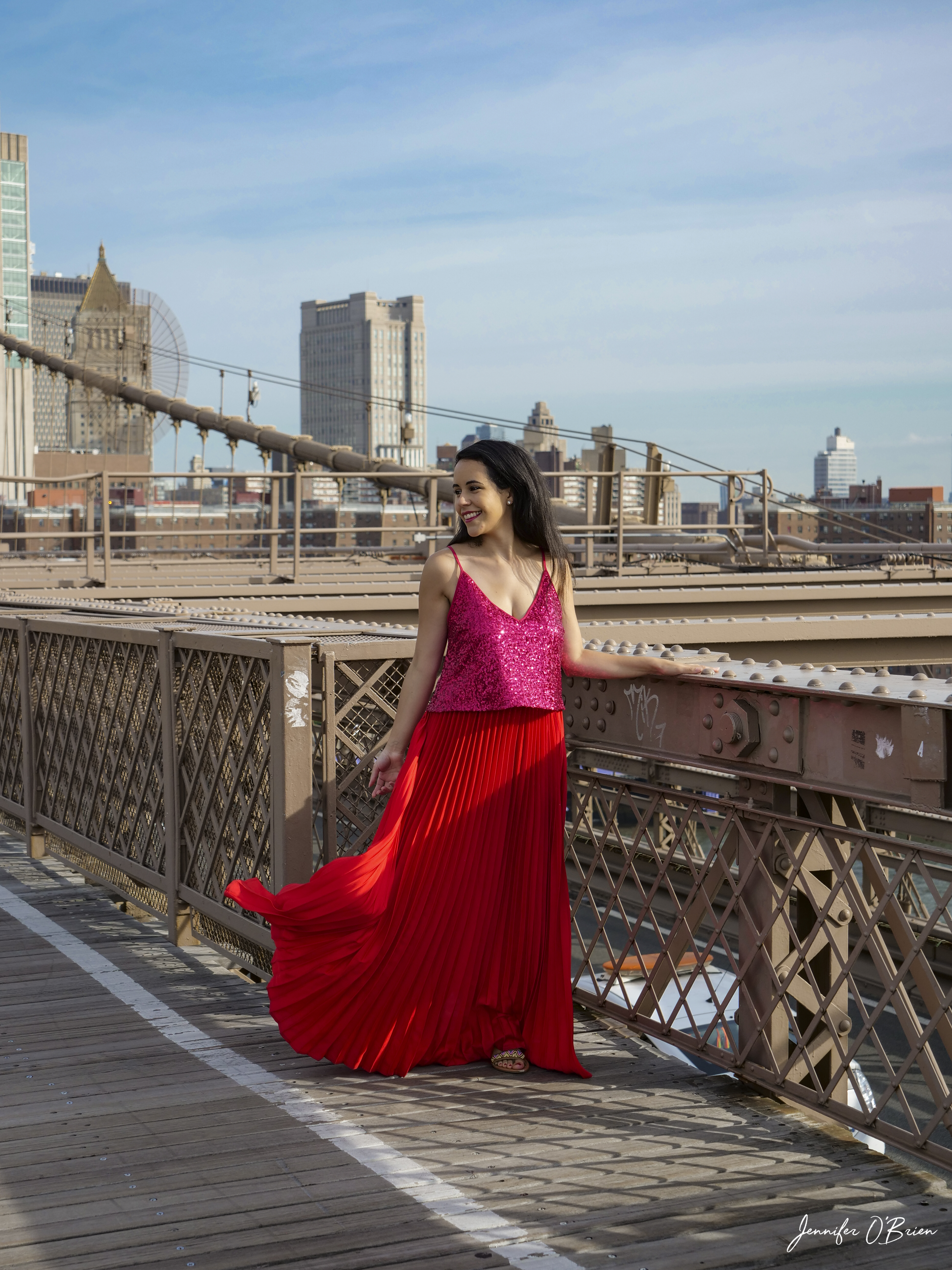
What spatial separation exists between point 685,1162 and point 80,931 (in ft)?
10.4

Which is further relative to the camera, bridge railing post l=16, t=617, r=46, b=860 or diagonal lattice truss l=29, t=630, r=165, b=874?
bridge railing post l=16, t=617, r=46, b=860

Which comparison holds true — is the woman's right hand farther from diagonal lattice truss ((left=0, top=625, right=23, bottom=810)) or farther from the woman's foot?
diagonal lattice truss ((left=0, top=625, right=23, bottom=810))

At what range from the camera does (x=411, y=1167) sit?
10.2 ft

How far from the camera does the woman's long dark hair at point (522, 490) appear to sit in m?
3.75

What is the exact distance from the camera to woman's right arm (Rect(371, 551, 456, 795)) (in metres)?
3.71

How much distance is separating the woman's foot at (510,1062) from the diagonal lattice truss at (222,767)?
3.08ft

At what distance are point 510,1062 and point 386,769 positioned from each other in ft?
2.75

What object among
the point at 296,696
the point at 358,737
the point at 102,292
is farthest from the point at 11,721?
the point at 102,292

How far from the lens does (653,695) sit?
3.76 m

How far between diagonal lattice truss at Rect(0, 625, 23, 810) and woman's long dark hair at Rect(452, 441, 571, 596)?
4166 millimetres

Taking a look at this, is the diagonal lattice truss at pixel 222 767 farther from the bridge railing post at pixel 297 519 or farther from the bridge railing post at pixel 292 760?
the bridge railing post at pixel 297 519

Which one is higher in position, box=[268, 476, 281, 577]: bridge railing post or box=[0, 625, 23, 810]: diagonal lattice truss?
box=[268, 476, 281, 577]: bridge railing post

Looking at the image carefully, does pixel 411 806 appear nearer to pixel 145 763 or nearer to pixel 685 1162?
pixel 685 1162

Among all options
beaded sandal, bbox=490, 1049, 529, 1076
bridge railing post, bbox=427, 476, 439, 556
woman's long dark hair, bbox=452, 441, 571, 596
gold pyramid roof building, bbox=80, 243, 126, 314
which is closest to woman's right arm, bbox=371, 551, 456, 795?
woman's long dark hair, bbox=452, 441, 571, 596
